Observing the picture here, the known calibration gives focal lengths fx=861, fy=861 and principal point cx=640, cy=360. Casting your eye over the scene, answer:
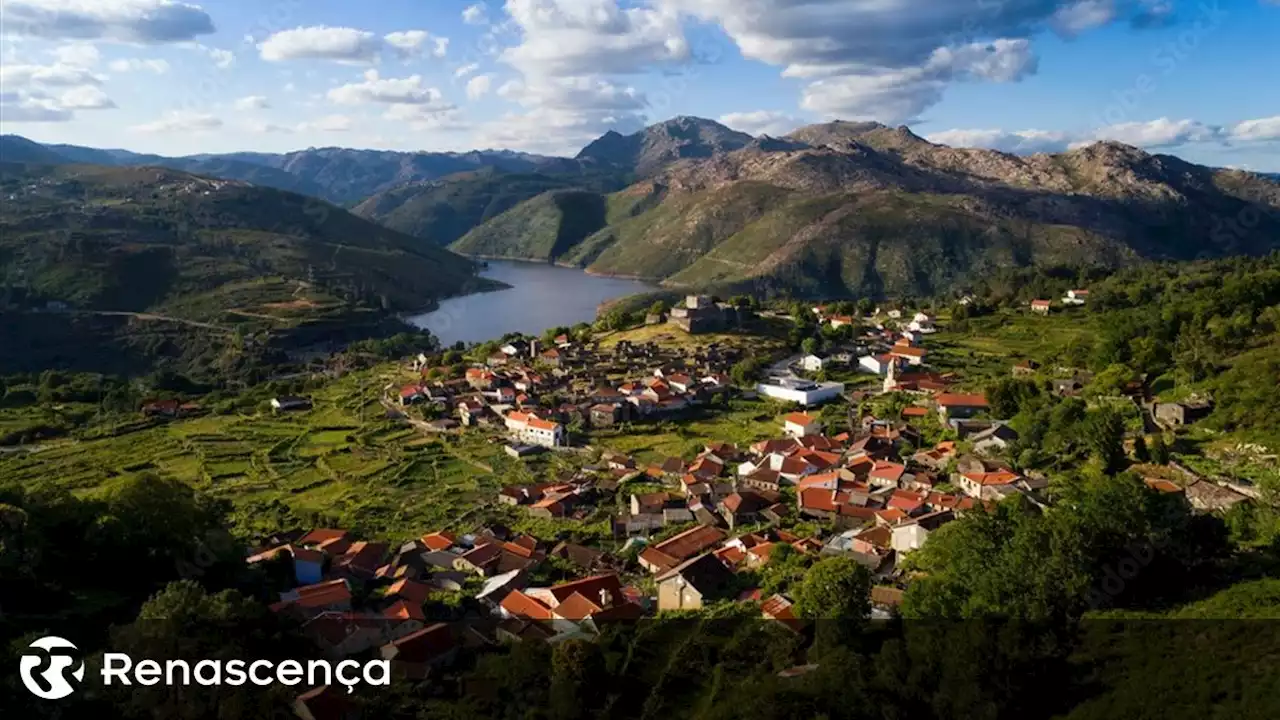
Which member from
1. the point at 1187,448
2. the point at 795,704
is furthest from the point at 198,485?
the point at 1187,448

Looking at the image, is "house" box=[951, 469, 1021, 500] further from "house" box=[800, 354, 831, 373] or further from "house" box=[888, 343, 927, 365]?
"house" box=[800, 354, 831, 373]

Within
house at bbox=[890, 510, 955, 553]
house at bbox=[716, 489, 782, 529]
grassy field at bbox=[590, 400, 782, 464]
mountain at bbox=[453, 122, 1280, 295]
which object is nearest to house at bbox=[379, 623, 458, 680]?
house at bbox=[716, 489, 782, 529]

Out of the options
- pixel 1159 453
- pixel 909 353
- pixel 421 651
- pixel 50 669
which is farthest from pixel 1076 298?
pixel 50 669

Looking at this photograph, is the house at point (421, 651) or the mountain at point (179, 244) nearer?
the house at point (421, 651)

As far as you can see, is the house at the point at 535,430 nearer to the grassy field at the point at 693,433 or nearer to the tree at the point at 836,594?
the grassy field at the point at 693,433

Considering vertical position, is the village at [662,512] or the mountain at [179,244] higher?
the mountain at [179,244]

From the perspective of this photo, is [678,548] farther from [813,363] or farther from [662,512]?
[813,363]

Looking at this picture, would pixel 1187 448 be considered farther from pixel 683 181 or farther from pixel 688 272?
pixel 683 181

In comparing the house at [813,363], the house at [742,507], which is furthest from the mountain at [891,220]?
the house at [742,507]
